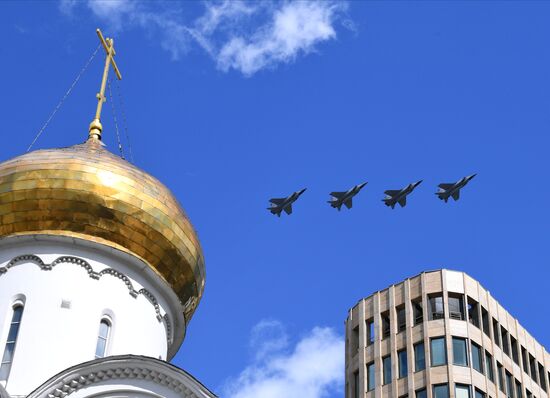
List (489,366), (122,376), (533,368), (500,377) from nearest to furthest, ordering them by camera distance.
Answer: (122,376) < (489,366) < (500,377) < (533,368)

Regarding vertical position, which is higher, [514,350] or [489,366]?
[514,350]

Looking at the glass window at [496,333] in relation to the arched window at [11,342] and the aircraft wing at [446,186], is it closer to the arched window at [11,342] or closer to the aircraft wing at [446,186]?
the aircraft wing at [446,186]

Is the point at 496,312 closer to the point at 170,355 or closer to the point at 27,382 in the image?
the point at 170,355

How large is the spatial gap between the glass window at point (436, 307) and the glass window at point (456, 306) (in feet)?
1.07

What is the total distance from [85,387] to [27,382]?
1034 mm

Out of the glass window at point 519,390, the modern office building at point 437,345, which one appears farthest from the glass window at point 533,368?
the glass window at point 519,390

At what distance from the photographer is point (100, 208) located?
1692cm

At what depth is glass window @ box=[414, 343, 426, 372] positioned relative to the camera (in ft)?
126

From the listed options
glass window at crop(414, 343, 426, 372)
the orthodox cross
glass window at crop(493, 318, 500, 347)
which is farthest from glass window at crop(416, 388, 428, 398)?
the orthodox cross

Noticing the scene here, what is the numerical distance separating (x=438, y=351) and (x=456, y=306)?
2.32 meters

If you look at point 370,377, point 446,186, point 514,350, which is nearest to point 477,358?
point 514,350

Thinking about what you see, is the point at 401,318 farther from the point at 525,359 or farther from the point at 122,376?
the point at 122,376

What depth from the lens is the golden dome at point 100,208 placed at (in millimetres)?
16875

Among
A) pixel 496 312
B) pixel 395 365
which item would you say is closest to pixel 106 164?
pixel 395 365
